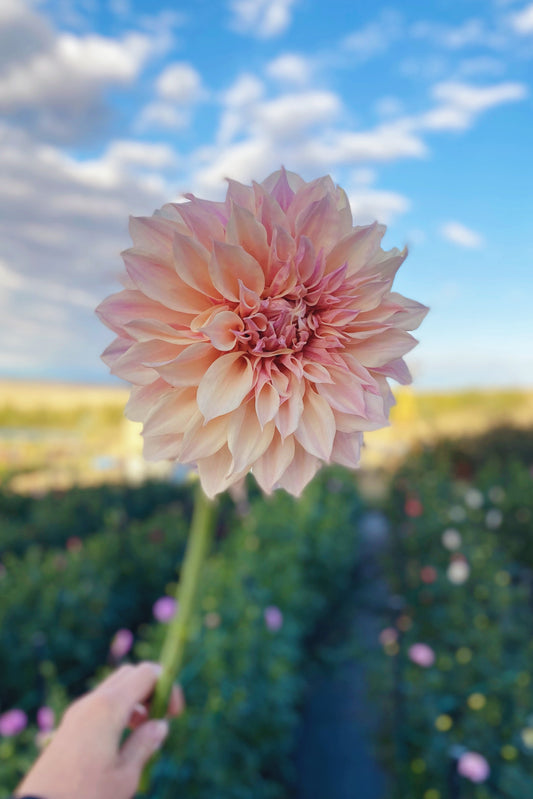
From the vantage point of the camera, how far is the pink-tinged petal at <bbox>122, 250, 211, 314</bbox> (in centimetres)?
48

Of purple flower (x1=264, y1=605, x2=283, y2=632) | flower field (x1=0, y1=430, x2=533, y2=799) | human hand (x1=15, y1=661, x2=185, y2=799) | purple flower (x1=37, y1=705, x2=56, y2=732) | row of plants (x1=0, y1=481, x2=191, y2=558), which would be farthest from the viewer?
row of plants (x1=0, y1=481, x2=191, y2=558)

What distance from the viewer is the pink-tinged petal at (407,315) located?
1.68 feet

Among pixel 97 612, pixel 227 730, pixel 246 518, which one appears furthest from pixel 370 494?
pixel 227 730

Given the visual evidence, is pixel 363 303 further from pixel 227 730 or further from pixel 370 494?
pixel 370 494

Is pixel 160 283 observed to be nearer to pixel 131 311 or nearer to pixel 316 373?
pixel 131 311

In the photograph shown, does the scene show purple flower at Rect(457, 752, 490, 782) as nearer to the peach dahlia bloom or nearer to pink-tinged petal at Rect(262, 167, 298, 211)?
the peach dahlia bloom

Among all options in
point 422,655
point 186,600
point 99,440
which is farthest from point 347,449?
point 99,440

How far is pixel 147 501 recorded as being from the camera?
17.5 feet

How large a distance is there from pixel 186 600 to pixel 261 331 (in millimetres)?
463

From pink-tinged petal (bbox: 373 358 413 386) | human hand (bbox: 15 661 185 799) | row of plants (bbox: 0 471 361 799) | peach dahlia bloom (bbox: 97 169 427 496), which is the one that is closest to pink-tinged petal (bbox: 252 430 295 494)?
peach dahlia bloom (bbox: 97 169 427 496)

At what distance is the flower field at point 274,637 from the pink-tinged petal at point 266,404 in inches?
54.2

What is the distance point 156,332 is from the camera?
49 cm

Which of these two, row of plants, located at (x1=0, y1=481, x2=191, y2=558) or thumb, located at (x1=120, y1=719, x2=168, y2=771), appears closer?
thumb, located at (x1=120, y1=719, x2=168, y2=771)

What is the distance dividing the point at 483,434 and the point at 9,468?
6503 mm
